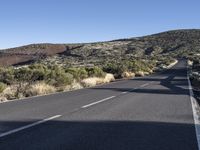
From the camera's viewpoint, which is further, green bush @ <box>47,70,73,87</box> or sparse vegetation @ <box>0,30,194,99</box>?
→ green bush @ <box>47,70,73,87</box>

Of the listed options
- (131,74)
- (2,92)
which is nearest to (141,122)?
(2,92)

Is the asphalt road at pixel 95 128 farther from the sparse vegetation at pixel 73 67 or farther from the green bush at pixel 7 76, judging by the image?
the green bush at pixel 7 76

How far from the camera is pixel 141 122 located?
39.8ft

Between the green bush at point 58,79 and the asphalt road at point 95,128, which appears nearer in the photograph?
the asphalt road at point 95,128

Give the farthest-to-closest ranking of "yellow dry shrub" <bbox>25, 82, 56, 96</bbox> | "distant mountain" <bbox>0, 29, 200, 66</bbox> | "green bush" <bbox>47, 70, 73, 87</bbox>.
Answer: "distant mountain" <bbox>0, 29, 200, 66</bbox> → "green bush" <bbox>47, 70, 73, 87</bbox> → "yellow dry shrub" <bbox>25, 82, 56, 96</bbox>

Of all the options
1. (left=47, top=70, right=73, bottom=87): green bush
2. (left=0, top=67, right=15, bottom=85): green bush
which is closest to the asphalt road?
(left=0, top=67, right=15, bottom=85): green bush

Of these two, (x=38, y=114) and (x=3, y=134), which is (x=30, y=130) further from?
(x=38, y=114)

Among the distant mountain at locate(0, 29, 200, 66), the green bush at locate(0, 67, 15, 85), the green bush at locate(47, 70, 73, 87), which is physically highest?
the green bush at locate(0, 67, 15, 85)

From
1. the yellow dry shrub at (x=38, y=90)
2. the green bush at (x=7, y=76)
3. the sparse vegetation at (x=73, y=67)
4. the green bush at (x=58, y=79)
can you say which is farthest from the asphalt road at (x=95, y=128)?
the green bush at (x=58, y=79)

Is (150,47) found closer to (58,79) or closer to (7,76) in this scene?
(58,79)

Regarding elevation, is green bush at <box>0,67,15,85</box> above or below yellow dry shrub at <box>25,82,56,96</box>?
above

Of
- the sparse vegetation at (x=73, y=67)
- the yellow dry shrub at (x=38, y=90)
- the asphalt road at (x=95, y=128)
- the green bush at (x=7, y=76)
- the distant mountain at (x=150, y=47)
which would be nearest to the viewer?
the asphalt road at (x=95, y=128)

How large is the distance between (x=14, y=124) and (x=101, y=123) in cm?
216

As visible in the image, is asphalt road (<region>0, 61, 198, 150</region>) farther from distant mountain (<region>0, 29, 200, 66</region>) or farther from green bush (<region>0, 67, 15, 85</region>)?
distant mountain (<region>0, 29, 200, 66</region>)
